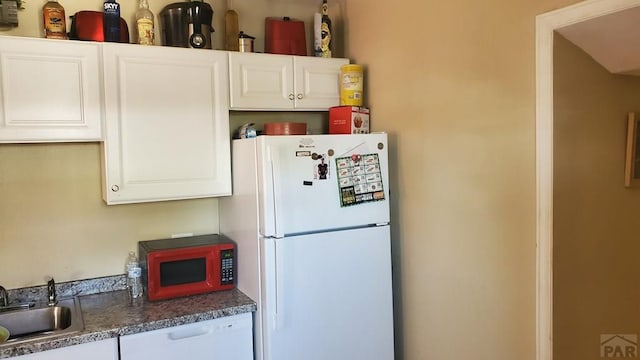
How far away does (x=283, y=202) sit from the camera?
7.41 feet

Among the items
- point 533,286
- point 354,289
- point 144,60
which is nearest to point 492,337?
point 533,286

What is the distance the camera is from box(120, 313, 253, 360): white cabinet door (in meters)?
2.15

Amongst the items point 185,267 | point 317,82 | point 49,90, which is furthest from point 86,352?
point 317,82

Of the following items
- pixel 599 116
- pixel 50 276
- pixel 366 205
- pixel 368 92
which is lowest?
pixel 50 276

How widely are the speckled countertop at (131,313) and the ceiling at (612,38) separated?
1722mm

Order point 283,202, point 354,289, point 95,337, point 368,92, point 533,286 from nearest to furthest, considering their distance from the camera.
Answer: point 533,286
point 95,337
point 283,202
point 354,289
point 368,92

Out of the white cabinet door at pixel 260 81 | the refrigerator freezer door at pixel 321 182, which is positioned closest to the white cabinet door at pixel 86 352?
the refrigerator freezer door at pixel 321 182

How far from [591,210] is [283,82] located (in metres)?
1.55

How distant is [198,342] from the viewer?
2.28 metres

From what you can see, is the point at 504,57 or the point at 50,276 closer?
the point at 504,57

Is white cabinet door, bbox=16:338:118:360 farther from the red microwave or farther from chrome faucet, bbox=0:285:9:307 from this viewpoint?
chrome faucet, bbox=0:285:9:307

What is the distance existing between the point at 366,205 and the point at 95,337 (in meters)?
1.30

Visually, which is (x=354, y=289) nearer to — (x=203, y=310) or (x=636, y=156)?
(x=203, y=310)

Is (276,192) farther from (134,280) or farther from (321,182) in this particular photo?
(134,280)
